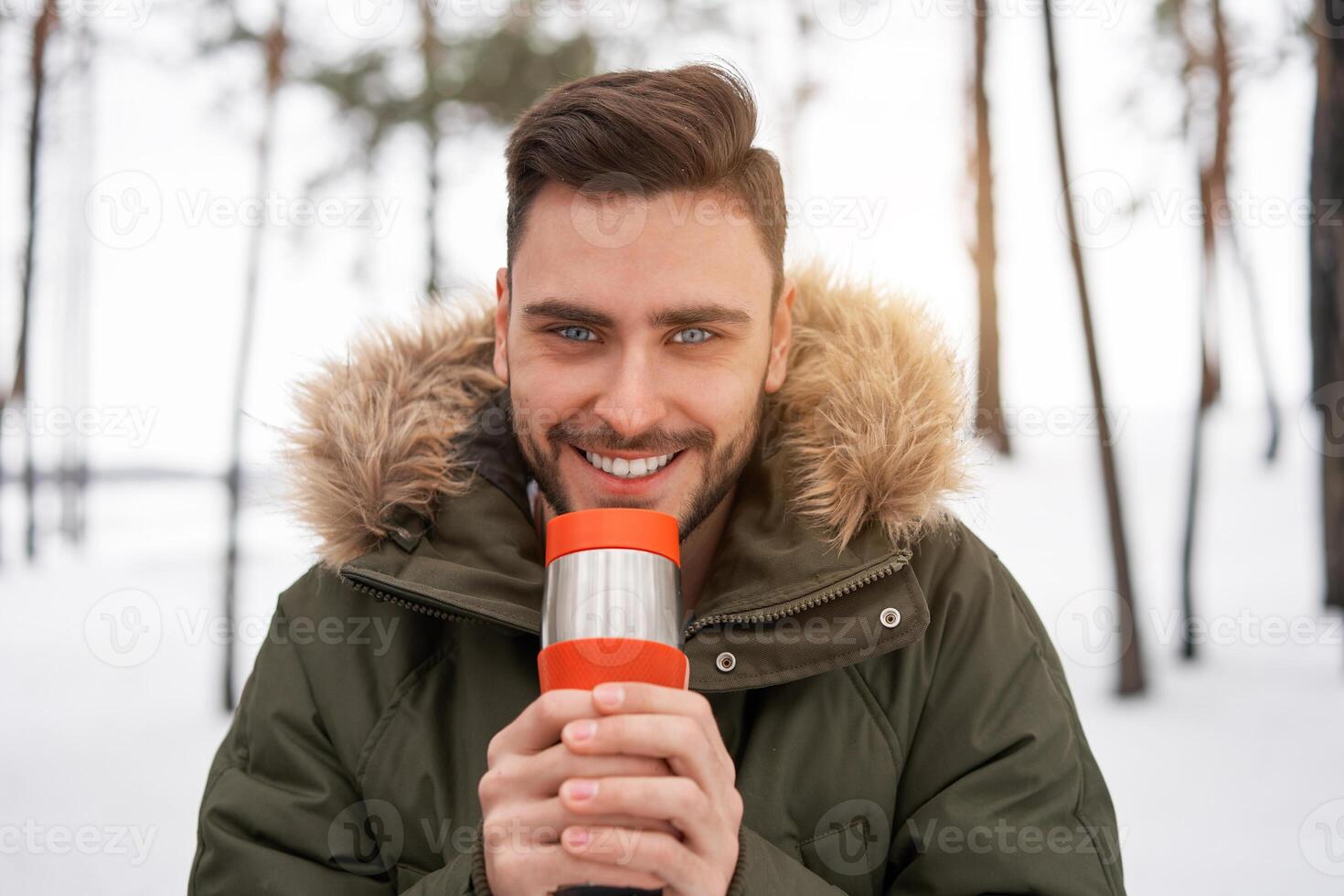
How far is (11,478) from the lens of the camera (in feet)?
6.26

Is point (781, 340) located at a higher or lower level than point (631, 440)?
higher

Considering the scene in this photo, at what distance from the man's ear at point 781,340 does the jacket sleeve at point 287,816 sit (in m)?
0.61

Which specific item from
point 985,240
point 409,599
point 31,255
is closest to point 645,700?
point 409,599

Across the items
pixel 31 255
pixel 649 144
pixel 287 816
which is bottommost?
pixel 287 816

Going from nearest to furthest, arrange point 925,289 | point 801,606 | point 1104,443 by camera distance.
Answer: point 801,606, point 925,289, point 1104,443

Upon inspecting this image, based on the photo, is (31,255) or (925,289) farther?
(31,255)

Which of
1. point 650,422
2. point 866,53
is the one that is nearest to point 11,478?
point 650,422

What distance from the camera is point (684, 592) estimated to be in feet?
3.26

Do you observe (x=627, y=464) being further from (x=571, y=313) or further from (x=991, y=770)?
(x=991, y=770)

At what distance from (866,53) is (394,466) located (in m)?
1.39

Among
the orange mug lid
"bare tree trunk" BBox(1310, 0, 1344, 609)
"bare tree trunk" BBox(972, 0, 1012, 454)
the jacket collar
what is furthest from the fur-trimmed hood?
"bare tree trunk" BBox(1310, 0, 1344, 609)

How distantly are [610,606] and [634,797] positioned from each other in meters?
0.12

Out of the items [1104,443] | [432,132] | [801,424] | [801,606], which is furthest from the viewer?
[432,132]

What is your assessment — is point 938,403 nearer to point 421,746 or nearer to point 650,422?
point 650,422
